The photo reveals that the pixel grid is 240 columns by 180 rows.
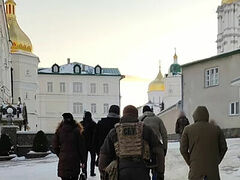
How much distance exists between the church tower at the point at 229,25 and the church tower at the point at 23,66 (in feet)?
107

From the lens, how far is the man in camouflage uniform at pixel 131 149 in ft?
17.7

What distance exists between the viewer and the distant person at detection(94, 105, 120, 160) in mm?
9008

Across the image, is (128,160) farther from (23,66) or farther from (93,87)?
(93,87)

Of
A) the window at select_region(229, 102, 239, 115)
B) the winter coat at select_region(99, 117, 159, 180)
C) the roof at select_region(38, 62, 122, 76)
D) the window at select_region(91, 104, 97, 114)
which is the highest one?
the roof at select_region(38, 62, 122, 76)

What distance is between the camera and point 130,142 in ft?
17.8

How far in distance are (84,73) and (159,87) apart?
3673 centimetres

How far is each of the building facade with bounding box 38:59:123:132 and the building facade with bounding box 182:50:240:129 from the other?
41.9 metres

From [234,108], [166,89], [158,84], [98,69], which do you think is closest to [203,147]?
[234,108]

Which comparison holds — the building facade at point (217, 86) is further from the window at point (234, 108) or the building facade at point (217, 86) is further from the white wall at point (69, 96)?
the white wall at point (69, 96)

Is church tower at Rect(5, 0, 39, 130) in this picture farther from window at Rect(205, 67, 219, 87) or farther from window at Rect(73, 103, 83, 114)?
window at Rect(205, 67, 219, 87)

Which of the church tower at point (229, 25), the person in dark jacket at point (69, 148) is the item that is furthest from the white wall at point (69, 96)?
the person in dark jacket at point (69, 148)

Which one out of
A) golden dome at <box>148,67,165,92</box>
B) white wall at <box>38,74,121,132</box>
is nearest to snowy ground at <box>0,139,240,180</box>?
white wall at <box>38,74,121,132</box>

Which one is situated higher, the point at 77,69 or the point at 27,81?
the point at 77,69

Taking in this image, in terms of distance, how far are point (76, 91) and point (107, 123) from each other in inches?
2542
